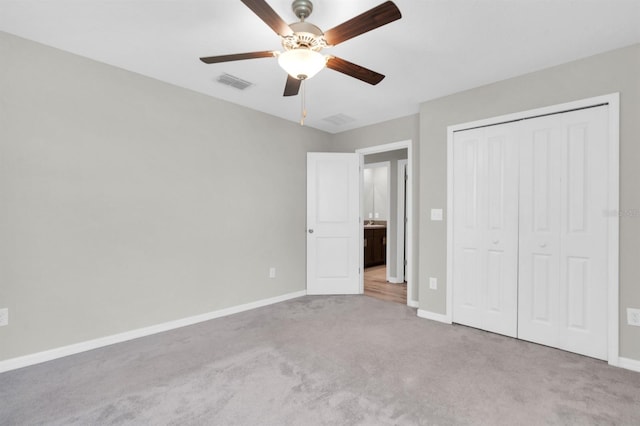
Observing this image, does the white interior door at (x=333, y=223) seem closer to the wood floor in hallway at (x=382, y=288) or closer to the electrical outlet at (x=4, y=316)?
the wood floor in hallway at (x=382, y=288)

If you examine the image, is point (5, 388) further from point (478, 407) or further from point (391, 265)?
point (391, 265)

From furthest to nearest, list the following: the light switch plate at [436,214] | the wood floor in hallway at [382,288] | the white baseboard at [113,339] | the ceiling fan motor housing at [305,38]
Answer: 1. the wood floor in hallway at [382,288]
2. the light switch plate at [436,214]
3. the white baseboard at [113,339]
4. the ceiling fan motor housing at [305,38]

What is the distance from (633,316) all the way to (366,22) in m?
2.85

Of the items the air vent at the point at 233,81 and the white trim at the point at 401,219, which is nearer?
the air vent at the point at 233,81

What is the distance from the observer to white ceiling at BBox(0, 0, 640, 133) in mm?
1943

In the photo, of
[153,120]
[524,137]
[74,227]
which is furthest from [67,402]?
[524,137]

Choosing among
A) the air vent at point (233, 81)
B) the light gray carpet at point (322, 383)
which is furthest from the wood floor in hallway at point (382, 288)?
the air vent at point (233, 81)

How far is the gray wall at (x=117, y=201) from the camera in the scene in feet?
7.66

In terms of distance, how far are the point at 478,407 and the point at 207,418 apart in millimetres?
1591

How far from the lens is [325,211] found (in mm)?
4492

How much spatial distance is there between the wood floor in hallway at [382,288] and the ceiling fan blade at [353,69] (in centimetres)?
302

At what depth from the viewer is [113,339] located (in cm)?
273

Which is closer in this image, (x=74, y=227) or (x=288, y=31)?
(x=288, y=31)

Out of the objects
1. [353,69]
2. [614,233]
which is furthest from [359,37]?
[614,233]
